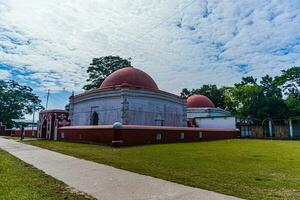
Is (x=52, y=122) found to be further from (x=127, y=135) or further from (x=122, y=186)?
(x=122, y=186)

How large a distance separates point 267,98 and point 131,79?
24933 mm

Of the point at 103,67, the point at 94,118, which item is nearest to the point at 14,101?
the point at 103,67

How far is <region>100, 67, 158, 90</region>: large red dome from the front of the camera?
93.7ft

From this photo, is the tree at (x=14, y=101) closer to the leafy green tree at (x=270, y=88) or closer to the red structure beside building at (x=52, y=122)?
the red structure beside building at (x=52, y=122)

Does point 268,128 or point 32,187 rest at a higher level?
point 268,128

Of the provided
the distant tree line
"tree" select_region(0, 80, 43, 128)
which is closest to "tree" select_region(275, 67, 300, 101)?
the distant tree line

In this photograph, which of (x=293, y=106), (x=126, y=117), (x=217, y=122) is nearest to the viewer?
(x=126, y=117)

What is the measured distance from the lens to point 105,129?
20109 mm

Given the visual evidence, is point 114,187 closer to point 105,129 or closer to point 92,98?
point 105,129

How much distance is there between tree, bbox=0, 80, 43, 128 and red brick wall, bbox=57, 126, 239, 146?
36156mm

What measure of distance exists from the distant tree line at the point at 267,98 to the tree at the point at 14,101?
148 ft

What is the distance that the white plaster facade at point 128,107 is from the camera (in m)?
26.0

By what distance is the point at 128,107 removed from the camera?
84.6 ft

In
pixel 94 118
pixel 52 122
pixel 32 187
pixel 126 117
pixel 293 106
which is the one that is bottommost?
pixel 32 187
